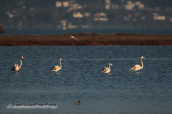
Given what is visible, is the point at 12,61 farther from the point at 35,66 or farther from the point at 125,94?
the point at 125,94

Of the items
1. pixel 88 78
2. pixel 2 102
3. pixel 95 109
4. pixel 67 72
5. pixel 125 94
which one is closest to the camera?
pixel 95 109

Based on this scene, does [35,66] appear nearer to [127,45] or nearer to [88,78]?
[88,78]

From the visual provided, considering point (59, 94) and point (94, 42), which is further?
point (94, 42)

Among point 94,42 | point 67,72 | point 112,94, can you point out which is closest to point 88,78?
point 67,72

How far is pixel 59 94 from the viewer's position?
2067cm

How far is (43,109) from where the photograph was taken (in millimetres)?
17500

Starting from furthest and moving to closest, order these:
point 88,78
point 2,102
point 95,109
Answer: point 88,78 → point 2,102 → point 95,109

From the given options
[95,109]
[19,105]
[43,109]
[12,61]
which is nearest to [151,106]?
[95,109]

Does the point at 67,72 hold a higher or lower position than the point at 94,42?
lower

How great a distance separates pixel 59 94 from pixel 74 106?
2927mm

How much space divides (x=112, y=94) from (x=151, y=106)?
3.19m

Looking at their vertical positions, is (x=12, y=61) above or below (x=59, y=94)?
above

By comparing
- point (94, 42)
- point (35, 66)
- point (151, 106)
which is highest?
point (94, 42)

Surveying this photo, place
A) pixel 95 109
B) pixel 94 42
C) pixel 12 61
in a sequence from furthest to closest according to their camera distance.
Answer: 1. pixel 94 42
2. pixel 12 61
3. pixel 95 109
